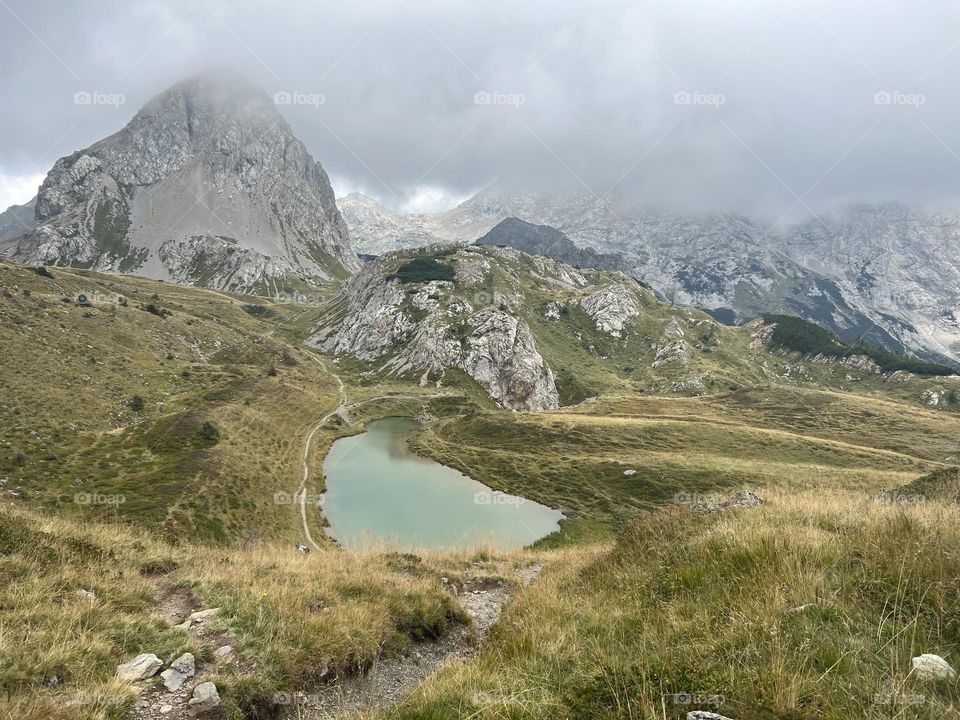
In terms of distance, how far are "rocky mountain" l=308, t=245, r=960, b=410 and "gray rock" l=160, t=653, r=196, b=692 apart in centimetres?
12806

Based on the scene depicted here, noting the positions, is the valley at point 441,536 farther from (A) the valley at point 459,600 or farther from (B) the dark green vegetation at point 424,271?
(B) the dark green vegetation at point 424,271

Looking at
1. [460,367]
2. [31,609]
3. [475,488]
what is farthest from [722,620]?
[460,367]

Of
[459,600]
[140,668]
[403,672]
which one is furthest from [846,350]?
[140,668]

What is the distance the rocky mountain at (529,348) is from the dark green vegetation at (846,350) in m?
2.91

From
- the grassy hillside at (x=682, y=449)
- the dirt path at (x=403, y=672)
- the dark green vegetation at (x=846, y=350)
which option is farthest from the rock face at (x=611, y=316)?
the dirt path at (x=403, y=672)

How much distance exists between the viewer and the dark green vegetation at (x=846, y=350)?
150125 mm

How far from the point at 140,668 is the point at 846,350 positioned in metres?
219

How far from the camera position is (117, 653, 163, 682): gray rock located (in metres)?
7.09

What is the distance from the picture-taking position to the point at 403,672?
369 inches

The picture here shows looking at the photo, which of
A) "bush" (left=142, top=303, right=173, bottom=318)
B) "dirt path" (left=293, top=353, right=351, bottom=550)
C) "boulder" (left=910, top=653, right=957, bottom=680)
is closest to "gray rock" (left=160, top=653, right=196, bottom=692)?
"boulder" (left=910, top=653, right=957, bottom=680)

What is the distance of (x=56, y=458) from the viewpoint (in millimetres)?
47781

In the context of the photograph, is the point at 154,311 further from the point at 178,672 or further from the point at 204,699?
the point at 204,699

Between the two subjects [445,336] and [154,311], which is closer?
[154,311]

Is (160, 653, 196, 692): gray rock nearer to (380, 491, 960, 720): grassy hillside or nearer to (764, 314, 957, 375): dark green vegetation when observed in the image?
(380, 491, 960, 720): grassy hillside
